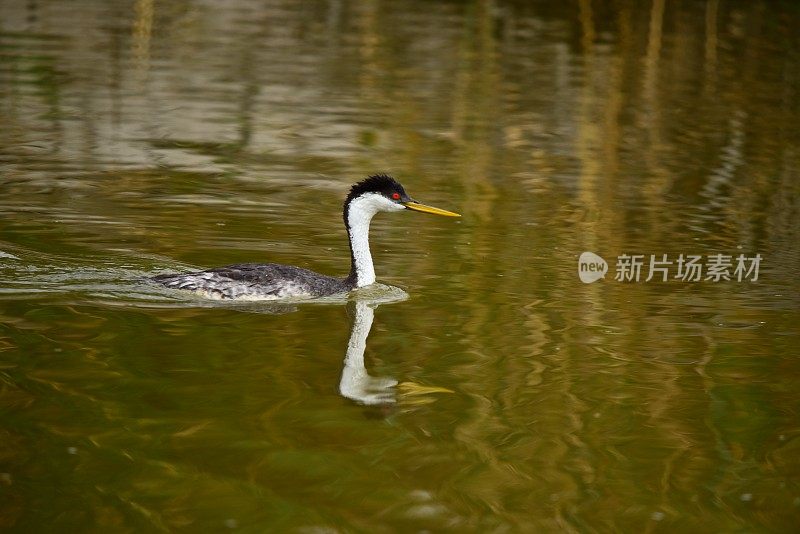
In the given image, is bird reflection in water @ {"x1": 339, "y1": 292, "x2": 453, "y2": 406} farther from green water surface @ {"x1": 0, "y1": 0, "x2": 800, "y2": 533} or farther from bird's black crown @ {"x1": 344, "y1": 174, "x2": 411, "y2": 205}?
bird's black crown @ {"x1": 344, "y1": 174, "x2": 411, "y2": 205}

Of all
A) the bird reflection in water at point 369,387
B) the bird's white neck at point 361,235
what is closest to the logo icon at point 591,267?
the bird's white neck at point 361,235

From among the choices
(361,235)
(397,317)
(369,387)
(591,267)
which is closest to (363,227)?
(361,235)

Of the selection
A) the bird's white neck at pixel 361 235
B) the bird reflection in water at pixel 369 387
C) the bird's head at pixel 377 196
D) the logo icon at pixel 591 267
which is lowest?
the logo icon at pixel 591 267

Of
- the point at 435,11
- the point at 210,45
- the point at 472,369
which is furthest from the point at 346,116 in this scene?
the point at 435,11

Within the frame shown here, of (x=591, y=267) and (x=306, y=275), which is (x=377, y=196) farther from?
(x=591, y=267)

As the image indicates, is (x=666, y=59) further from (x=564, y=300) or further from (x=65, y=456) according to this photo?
(x=65, y=456)

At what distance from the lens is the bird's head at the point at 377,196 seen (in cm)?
1044

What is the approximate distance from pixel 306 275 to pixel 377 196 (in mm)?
918

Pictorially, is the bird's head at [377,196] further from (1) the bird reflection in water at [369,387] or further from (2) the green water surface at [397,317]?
(1) the bird reflection in water at [369,387]

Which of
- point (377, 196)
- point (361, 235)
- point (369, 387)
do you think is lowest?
point (369, 387)

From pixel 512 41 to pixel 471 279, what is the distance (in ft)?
67.6

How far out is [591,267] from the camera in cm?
1128

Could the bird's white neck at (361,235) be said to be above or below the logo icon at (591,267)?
above

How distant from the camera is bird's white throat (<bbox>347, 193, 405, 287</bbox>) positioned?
10320 mm
